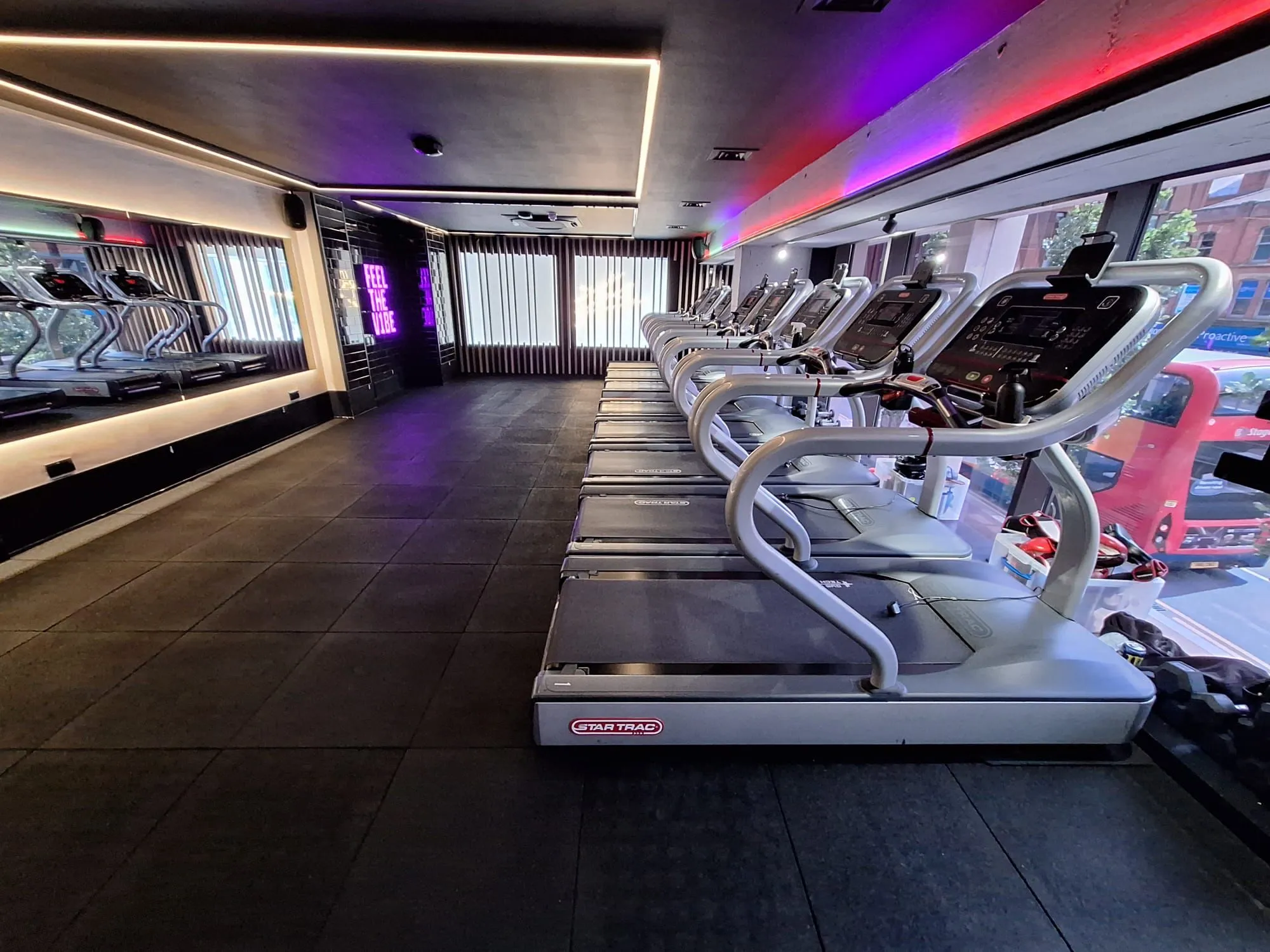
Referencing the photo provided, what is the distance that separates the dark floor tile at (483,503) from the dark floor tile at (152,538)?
1.50 m

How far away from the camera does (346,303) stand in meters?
6.43

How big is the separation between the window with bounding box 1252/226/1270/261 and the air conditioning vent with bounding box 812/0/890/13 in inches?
64.8

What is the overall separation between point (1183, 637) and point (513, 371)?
31.4 ft

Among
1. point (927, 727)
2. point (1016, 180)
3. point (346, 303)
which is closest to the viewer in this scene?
point (927, 727)

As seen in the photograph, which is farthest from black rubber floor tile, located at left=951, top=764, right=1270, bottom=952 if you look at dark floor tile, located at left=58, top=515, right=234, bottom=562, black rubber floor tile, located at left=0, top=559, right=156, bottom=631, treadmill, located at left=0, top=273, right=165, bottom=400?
treadmill, located at left=0, top=273, right=165, bottom=400

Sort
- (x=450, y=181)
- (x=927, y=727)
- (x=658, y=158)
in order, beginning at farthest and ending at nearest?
(x=450, y=181) < (x=658, y=158) < (x=927, y=727)

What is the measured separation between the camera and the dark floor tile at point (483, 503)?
12.1 ft

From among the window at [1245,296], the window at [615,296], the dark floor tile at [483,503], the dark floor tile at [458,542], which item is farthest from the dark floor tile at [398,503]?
the window at [615,296]

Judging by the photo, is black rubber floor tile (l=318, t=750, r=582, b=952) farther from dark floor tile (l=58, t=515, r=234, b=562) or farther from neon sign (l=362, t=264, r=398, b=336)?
neon sign (l=362, t=264, r=398, b=336)

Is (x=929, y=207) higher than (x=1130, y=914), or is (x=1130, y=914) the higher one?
(x=929, y=207)

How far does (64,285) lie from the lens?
4.16m

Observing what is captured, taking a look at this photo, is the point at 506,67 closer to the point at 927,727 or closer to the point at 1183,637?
the point at 927,727

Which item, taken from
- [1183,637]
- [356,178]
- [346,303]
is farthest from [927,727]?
[346,303]

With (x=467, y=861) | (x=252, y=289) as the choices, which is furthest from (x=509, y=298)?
(x=467, y=861)
